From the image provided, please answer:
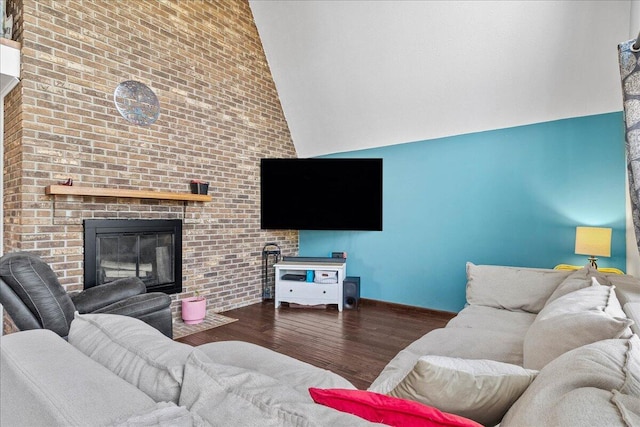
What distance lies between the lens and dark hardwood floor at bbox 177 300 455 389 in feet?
8.83

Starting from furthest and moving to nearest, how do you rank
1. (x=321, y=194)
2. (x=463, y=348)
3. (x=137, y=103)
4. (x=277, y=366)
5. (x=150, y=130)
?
(x=321, y=194) < (x=150, y=130) < (x=137, y=103) < (x=463, y=348) < (x=277, y=366)

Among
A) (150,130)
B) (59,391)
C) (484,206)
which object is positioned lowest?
(59,391)

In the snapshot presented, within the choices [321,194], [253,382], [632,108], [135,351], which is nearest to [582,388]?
[253,382]

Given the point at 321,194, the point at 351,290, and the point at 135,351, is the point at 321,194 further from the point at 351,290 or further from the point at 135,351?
the point at 135,351

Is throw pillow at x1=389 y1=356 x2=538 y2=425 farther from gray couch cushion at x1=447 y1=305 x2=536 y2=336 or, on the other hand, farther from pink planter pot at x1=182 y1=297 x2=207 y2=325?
pink planter pot at x1=182 y1=297 x2=207 y2=325

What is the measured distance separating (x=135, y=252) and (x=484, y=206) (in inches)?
138

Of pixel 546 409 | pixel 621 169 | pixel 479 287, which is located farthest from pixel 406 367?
pixel 621 169

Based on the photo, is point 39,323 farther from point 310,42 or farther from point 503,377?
point 310,42

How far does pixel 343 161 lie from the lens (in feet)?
14.0

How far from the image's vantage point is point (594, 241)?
282 cm

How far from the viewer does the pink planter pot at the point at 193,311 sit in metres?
3.43

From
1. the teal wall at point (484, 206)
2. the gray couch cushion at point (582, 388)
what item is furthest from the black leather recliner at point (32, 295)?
the teal wall at point (484, 206)

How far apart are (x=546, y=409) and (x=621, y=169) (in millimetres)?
3294

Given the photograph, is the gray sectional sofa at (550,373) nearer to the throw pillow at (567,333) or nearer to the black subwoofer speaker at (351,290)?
the throw pillow at (567,333)
